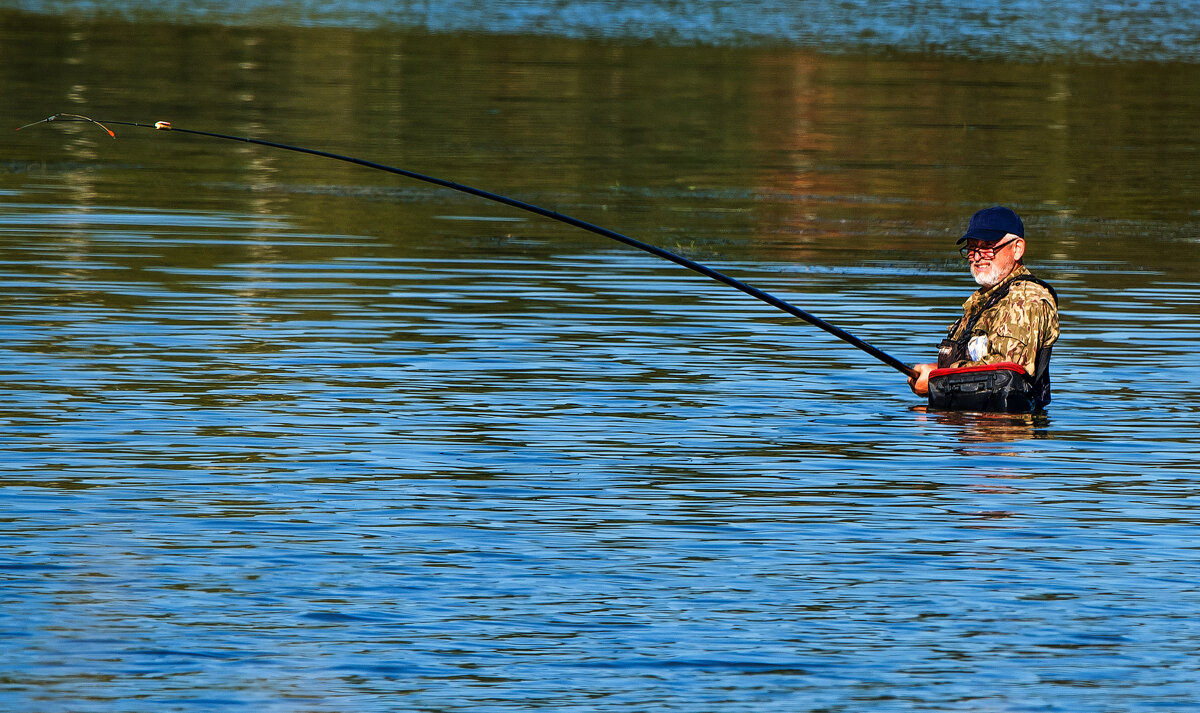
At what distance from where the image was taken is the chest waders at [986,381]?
11828 millimetres

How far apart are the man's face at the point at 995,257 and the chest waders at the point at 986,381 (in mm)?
104

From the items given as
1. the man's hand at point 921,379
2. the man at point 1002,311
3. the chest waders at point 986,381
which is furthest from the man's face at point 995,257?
the man's hand at point 921,379

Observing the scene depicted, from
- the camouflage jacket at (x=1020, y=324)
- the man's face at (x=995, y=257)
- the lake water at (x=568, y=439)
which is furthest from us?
the man's face at (x=995, y=257)

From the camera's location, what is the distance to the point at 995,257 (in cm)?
1190

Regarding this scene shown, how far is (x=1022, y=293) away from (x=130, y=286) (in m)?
6.88

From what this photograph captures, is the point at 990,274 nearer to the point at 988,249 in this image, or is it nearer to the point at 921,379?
the point at 988,249

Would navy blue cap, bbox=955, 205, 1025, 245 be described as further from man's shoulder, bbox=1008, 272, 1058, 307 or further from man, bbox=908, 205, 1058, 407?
man's shoulder, bbox=1008, 272, 1058, 307

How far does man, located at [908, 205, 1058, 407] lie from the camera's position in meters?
11.8

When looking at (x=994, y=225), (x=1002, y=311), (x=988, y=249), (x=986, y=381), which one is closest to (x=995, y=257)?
(x=988, y=249)

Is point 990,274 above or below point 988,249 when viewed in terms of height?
below

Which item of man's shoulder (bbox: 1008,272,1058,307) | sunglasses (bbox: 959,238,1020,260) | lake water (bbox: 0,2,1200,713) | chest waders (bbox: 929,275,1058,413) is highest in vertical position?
sunglasses (bbox: 959,238,1020,260)

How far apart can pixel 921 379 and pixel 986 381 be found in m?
0.33

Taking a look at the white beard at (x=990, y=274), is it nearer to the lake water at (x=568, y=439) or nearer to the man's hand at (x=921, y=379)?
the man's hand at (x=921, y=379)

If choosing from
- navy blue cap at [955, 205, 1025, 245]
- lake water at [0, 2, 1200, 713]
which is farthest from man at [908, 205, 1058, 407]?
lake water at [0, 2, 1200, 713]
